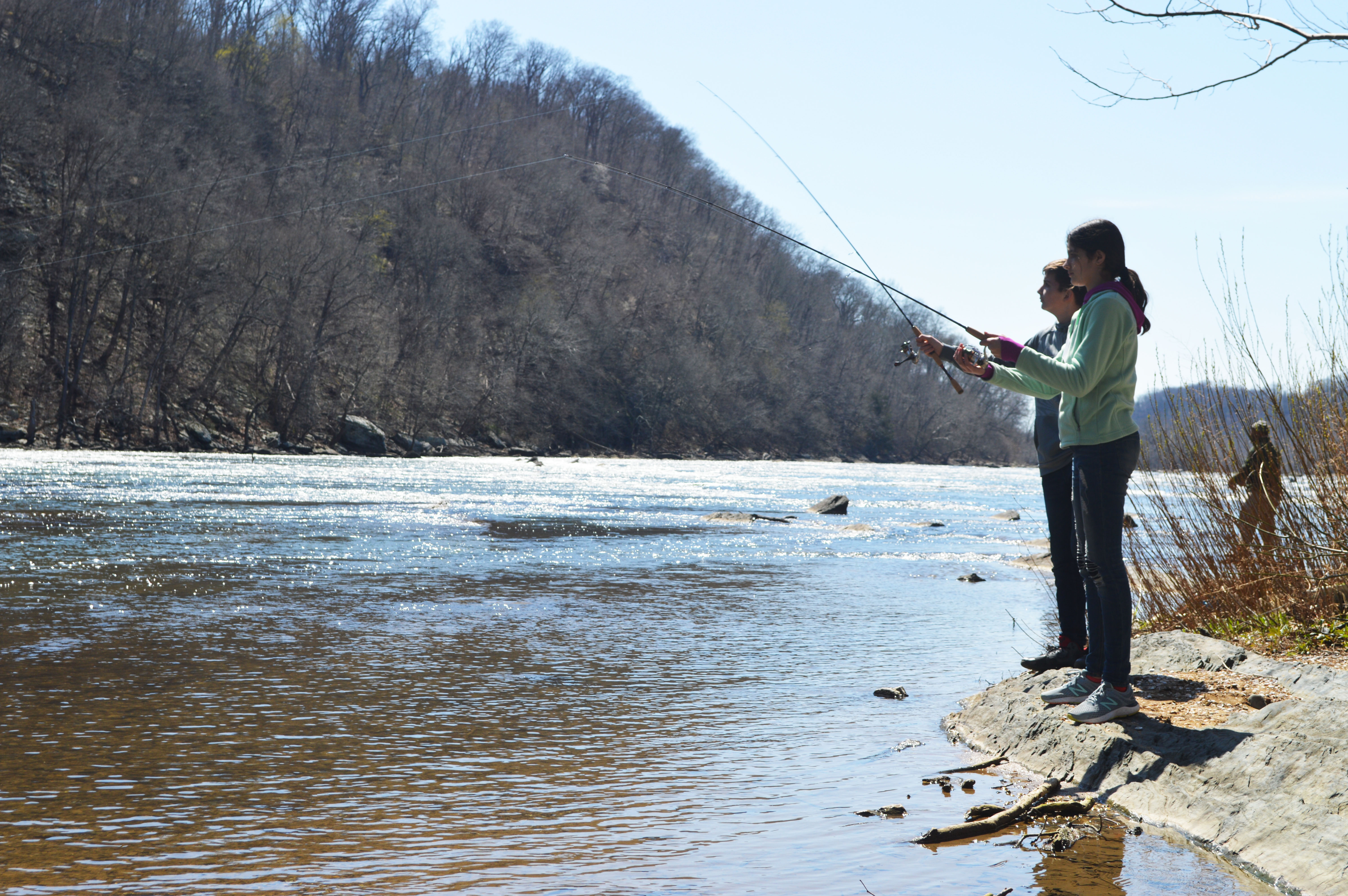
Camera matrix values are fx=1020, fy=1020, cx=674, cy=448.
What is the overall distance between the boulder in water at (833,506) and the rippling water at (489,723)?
10751 millimetres

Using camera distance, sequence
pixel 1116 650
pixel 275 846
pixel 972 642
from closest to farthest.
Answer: pixel 275 846
pixel 1116 650
pixel 972 642

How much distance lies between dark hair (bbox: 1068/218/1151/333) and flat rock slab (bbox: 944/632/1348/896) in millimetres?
1504

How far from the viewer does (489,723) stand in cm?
457

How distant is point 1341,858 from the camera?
9.28 feet

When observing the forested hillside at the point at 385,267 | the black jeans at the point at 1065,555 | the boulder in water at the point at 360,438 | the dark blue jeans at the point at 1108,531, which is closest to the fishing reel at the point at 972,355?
the dark blue jeans at the point at 1108,531

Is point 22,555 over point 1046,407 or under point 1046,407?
under

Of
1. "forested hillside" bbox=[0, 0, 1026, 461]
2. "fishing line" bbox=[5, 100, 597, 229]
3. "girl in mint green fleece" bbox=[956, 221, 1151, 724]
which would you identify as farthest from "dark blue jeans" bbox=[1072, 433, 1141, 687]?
"forested hillside" bbox=[0, 0, 1026, 461]

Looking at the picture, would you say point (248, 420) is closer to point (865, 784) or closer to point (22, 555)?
point (22, 555)

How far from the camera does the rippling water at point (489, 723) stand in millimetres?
2971

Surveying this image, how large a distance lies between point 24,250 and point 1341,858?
46.1 metres

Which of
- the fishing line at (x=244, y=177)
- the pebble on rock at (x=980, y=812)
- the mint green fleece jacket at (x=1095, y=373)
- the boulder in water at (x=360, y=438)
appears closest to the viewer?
the pebble on rock at (x=980, y=812)

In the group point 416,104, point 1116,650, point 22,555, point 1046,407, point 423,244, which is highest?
point 416,104

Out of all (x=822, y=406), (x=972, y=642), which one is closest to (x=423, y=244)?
(x=822, y=406)

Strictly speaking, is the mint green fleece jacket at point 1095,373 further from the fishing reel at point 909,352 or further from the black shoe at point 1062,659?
the black shoe at point 1062,659
